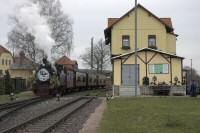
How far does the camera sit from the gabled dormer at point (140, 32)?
56.4 meters

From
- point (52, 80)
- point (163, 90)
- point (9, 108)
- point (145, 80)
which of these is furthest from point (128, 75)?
point (9, 108)

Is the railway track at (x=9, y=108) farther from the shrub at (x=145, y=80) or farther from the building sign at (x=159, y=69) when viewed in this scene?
the building sign at (x=159, y=69)

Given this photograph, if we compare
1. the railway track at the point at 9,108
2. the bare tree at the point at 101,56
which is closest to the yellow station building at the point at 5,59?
the bare tree at the point at 101,56

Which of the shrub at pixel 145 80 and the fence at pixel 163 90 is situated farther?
the shrub at pixel 145 80

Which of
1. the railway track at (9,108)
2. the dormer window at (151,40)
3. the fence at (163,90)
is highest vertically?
the dormer window at (151,40)

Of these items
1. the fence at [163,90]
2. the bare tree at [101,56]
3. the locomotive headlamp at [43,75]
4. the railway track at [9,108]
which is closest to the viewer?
the railway track at [9,108]

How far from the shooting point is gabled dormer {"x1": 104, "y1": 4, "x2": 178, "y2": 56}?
185 ft

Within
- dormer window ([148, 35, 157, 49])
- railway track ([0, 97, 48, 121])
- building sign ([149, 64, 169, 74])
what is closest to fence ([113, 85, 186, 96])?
building sign ([149, 64, 169, 74])

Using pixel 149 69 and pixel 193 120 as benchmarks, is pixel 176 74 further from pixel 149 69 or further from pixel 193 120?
pixel 193 120

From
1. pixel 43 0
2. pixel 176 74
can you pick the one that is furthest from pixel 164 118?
pixel 43 0

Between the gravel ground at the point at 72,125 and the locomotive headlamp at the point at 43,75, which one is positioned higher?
the locomotive headlamp at the point at 43,75

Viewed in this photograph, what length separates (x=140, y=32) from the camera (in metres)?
56.9

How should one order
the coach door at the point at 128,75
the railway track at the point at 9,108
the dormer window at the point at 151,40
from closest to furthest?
the railway track at the point at 9,108 → the coach door at the point at 128,75 → the dormer window at the point at 151,40

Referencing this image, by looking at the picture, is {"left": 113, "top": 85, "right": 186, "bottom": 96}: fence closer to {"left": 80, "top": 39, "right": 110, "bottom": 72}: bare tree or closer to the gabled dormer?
the gabled dormer
